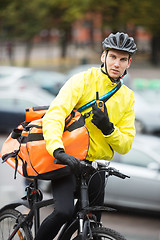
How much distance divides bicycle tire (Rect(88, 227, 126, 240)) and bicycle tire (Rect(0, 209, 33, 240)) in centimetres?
79

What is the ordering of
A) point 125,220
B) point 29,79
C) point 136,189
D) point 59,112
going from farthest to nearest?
point 29,79 → point 136,189 → point 125,220 → point 59,112

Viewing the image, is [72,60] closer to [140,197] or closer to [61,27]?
[61,27]


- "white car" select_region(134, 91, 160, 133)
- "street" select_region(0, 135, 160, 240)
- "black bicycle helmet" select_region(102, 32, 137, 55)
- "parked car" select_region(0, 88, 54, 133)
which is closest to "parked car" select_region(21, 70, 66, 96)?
"parked car" select_region(0, 88, 54, 133)

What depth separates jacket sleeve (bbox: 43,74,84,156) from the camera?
313cm

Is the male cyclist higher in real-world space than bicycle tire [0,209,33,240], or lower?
higher

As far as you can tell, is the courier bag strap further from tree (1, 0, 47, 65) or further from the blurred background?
tree (1, 0, 47, 65)

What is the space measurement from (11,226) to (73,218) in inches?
25.1

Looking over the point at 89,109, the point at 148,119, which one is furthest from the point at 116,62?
the point at 148,119

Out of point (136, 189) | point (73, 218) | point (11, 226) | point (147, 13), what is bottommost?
point (136, 189)

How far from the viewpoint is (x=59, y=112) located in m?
3.28

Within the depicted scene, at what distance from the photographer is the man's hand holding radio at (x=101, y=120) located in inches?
129

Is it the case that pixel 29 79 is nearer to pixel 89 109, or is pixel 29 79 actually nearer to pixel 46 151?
pixel 89 109

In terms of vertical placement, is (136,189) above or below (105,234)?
below

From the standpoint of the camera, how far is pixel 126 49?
3.43 meters
